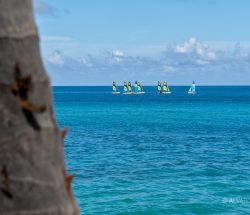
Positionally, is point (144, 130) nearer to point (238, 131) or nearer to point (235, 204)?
point (238, 131)

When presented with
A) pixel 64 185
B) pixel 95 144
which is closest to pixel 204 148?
pixel 95 144

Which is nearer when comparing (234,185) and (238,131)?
(234,185)

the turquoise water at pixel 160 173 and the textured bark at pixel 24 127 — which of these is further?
the turquoise water at pixel 160 173

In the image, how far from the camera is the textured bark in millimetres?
2314

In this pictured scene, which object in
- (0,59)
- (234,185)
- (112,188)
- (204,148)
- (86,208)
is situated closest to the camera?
(0,59)

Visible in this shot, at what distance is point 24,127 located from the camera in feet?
7.73

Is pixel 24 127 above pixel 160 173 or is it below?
above

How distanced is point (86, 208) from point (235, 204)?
7635mm

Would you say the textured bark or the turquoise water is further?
the turquoise water

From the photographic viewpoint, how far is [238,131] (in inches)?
2857

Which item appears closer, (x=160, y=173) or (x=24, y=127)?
(x=24, y=127)

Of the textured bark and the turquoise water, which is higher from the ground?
the textured bark

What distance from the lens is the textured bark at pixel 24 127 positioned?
231 centimetres

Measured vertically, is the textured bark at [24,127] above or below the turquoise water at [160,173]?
above
